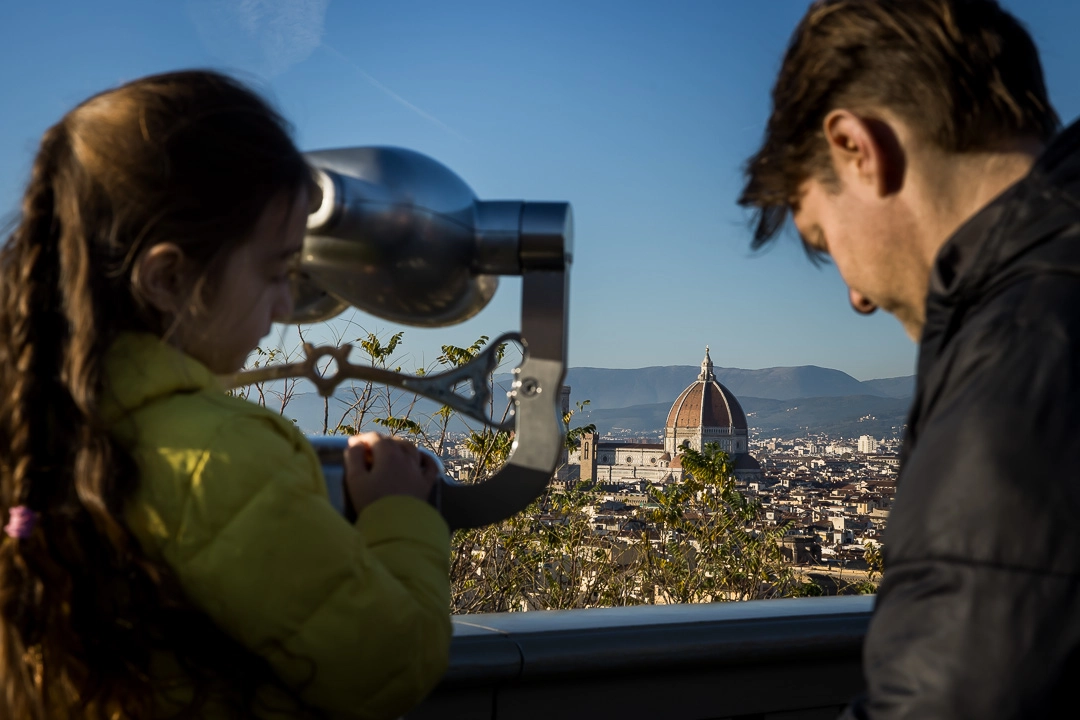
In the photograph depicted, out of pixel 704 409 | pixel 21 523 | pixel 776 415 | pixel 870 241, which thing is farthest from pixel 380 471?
pixel 704 409

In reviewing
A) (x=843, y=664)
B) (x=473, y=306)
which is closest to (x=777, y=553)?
(x=843, y=664)

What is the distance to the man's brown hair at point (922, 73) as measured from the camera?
79cm

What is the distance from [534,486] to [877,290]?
36 cm

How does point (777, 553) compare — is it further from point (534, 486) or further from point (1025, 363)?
point (1025, 363)

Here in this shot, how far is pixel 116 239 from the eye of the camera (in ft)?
2.53

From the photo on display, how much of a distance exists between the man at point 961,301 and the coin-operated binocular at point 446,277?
26 centimetres

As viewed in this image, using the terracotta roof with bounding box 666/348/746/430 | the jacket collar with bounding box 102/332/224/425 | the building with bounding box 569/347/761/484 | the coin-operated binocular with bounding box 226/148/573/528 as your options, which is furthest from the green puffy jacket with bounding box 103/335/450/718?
the terracotta roof with bounding box 666/348/746/430

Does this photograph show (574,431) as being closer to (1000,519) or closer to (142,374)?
(142,374)

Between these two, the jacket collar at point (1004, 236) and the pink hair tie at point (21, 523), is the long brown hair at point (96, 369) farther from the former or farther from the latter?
the jacket collar at point (1004, 236)

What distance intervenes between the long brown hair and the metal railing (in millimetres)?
448

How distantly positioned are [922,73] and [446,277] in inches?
17.6

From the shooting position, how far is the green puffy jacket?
2.36 feet

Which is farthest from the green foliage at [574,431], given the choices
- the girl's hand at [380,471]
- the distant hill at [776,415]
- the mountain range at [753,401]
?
the distant hill at [776,415]

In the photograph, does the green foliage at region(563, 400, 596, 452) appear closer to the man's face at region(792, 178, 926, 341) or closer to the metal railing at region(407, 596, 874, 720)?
the metal railing at region(407, 596, 874, 720)
